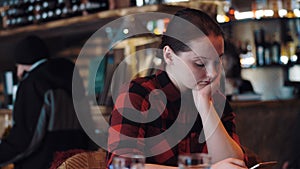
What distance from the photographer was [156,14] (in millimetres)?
4250

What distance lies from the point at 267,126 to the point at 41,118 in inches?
60.4

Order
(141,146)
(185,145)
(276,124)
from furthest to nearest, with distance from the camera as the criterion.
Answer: (276,124)
(185,145)
(141,146)

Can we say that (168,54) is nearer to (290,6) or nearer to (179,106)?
(179,106)

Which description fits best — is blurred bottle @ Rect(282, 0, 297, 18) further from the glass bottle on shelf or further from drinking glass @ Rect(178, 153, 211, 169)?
drinking glass @ Rect(178, 153, 211, 169)

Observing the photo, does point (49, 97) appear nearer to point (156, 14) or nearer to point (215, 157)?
point (156, 14)

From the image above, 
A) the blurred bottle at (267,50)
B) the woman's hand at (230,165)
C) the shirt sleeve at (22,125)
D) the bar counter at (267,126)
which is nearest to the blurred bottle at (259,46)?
the blurred bottle at (267,50)

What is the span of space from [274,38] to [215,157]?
418 centimetres

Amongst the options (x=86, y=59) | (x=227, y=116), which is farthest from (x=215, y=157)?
(x=86, y=59)

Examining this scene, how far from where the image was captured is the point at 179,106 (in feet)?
6.41

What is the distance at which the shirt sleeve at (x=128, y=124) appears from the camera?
5.82 feet

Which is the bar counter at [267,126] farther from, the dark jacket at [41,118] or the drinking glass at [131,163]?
the drinking glass at [131,163]

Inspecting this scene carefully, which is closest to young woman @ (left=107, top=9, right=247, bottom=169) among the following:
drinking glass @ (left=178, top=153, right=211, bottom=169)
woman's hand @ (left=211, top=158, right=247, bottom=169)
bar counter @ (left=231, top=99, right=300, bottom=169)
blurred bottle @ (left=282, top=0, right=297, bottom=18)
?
woman's hand @ (left=211, top=158, right=247, bottom=169)

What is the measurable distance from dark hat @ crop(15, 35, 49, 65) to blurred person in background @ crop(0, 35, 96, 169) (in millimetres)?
72

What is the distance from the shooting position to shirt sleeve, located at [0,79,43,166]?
3.56 meters
